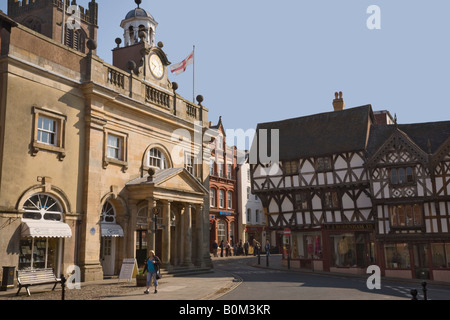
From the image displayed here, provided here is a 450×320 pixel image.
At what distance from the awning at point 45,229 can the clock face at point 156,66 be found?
11.9 metres

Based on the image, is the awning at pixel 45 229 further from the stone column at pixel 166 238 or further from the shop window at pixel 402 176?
the shop window at pixel 402 176

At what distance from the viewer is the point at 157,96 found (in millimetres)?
25984

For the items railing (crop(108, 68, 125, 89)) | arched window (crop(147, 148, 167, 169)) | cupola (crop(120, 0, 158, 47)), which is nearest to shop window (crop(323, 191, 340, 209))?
arched window (crop(147, 148, 167, 169))

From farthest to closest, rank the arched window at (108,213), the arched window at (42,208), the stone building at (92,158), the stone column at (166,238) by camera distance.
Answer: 1. the stone column at (166,238)
2. the arched window at (108,213)
3. the arched window at (42,208)
4. the stone building at (92,158)

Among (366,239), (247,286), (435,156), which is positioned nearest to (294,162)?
(366,239)

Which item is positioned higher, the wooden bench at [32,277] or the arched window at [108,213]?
the arched window at [108,213]

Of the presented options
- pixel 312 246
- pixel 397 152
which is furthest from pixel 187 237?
pixel 397 152

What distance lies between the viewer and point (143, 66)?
26250 millimetres

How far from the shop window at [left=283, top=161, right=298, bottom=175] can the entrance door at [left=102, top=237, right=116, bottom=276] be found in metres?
15.7

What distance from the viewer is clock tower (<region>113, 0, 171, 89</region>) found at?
87.1 feet

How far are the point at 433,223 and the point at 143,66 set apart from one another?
65.5ft

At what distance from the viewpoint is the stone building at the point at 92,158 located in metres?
17.8

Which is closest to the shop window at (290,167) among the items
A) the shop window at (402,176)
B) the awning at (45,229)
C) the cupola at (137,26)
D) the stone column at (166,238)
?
the shop window at (402,176)

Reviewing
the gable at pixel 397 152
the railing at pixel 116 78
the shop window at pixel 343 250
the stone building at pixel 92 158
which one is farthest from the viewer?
the shop window at pixel 343 250
